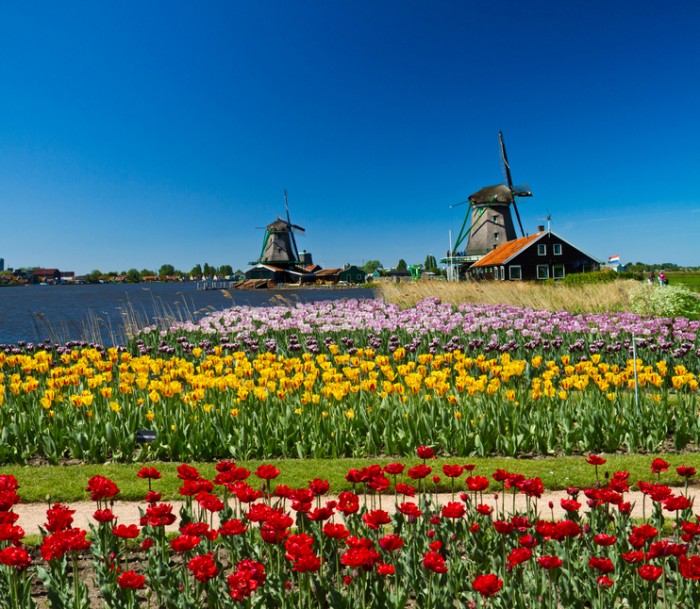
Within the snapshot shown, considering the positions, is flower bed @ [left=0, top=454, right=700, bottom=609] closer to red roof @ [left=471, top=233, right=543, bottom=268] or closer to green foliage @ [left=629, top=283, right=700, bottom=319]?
green foliage @ [left=629, top=283, right=700, bottom=319]

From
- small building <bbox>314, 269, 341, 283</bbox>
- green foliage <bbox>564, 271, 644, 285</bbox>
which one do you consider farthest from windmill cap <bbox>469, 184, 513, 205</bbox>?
small building <bbox>314, 269, 341, 283</bbox>

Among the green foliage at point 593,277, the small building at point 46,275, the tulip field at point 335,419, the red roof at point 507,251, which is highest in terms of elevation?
the small building at point 46,275

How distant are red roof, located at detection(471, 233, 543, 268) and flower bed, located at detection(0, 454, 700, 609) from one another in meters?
43.7

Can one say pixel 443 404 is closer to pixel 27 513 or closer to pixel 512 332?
pixel 27 513

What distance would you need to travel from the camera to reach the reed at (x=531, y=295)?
1806 cm

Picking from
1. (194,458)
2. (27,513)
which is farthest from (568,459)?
(27,513)

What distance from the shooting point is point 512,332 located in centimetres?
1118

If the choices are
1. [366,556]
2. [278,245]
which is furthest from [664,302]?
[278,245]

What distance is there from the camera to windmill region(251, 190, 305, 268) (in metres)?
82.6

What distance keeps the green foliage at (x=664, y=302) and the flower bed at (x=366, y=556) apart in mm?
14968

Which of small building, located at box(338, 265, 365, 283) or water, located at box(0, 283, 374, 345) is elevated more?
small building, located at box(338, 265, 365, 283)

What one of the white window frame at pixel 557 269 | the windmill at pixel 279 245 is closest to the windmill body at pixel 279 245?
the windmill at pixel 279 245

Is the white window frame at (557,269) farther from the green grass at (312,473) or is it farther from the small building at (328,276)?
the small building at (328,276)

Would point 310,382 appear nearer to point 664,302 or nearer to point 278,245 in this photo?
point 664,302
